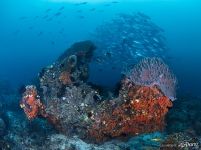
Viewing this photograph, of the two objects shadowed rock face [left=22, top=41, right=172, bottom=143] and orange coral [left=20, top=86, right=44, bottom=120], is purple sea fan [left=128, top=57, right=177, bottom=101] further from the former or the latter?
orange coral [left=20, top=86, right=44, bottom=120]

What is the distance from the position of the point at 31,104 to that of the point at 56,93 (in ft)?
2.80

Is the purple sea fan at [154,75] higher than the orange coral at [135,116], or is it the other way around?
the purple sea fan at [154,75]

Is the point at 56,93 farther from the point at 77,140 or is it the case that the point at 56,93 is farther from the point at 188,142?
the point at 188,142

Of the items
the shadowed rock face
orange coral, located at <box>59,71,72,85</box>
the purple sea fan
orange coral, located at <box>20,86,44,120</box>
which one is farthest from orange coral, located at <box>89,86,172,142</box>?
orange coral, located at <box>20,86,44,120</box>

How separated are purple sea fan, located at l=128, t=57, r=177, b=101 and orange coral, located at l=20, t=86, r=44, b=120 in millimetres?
3028

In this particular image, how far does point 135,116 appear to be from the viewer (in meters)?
9.23

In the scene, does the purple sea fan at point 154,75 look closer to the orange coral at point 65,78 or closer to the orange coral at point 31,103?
the orange coral at point 65,78

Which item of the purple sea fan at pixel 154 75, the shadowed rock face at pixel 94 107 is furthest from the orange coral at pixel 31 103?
the purple sea fan at pixel 154 75

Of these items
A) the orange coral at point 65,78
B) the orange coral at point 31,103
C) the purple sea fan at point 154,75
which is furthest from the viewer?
the orange coral at point 65,78

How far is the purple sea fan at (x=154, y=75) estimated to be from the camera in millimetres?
9000

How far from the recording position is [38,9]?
8944cm

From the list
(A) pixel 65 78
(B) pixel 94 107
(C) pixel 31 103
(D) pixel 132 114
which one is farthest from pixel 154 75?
(C) pixel 31 103

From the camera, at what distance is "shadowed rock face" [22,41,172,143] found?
30.2 ft

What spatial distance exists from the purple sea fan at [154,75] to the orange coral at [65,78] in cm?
222
